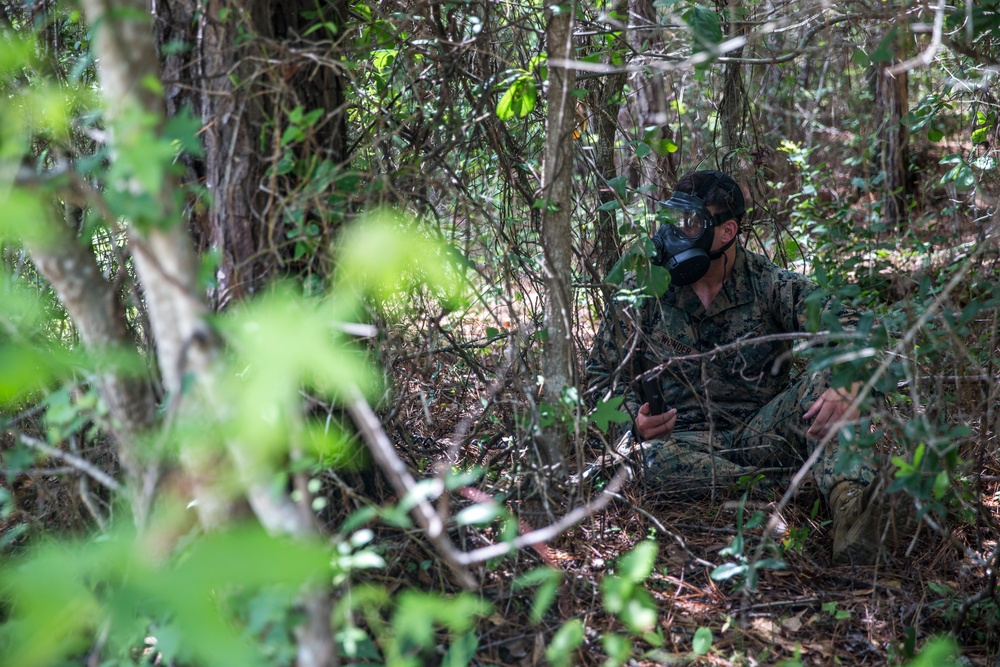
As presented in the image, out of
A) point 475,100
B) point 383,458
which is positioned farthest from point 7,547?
point 475,100

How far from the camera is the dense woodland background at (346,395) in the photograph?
1.33m

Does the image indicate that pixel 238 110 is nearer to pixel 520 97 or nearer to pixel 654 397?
pixel 520 97

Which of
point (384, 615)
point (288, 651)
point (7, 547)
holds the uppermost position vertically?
point (288, 651)

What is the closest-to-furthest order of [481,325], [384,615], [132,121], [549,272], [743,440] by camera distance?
[132,121]
[384,615]
[549,272]
[743,440]
[481,325]

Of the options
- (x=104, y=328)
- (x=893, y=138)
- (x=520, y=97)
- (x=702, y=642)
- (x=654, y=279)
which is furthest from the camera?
(x=893, y=138)

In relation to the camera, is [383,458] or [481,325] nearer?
[383,458]

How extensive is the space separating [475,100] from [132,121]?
5.93 feet

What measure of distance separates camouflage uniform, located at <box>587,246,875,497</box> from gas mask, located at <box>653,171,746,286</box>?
0.22 meters

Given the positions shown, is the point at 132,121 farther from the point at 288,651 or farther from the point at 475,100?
the point at 475,100

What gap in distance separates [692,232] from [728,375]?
740 millimetres

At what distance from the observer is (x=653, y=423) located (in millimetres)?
3443

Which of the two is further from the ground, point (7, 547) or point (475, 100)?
point (475, 100)

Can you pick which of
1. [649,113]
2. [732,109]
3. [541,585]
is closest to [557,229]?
[541,585]

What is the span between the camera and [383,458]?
4.39ft
